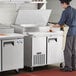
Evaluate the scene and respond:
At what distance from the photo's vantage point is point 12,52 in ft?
15.4

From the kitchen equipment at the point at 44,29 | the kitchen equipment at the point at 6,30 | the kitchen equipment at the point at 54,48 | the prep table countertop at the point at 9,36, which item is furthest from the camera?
the kitchen equipment at the point at 44,29

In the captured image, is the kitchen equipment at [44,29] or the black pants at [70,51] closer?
the black pants at [70,51]

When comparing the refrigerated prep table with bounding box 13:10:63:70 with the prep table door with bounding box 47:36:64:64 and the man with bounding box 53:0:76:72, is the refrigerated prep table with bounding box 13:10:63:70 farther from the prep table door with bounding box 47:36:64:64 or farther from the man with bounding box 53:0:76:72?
the man with bounding box 53:0:76:72

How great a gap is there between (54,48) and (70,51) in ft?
1.07

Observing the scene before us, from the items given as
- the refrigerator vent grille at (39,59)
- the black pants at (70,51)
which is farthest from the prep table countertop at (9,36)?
the black pants at (70,51)

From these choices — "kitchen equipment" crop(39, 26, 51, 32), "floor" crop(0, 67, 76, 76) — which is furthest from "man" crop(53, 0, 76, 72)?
"kitchen equipment" crop(39, 26, 51, 32)

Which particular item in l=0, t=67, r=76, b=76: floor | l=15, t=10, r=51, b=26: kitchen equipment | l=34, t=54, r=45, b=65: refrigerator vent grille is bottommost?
l=0, t=67, r=76, b=76: floor

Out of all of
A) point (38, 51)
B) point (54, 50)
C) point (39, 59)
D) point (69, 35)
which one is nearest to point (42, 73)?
point (39, 59)

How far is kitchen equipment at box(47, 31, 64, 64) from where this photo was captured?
5137mm

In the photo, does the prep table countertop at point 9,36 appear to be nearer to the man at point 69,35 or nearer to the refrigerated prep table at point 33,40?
the refrigerated prep table at point 33,40

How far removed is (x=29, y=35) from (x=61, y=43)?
2.35 feet

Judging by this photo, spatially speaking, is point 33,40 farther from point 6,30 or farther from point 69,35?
point 69,35

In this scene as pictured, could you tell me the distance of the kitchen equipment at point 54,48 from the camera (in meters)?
5.14

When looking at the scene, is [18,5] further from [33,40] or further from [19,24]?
[33,40]
